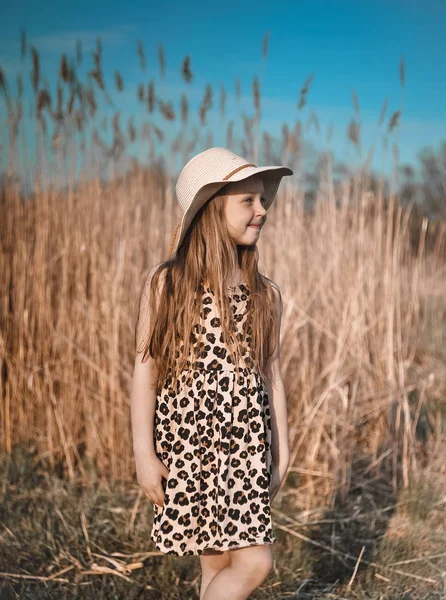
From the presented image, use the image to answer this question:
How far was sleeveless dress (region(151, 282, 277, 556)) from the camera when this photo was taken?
1534 millimetres

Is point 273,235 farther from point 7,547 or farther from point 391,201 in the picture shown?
point 7,547

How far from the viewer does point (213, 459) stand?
1.55 m

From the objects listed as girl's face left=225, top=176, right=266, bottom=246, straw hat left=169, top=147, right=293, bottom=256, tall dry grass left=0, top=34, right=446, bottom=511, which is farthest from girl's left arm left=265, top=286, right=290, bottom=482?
tall dry grass left=0, top=34, right=446, bottom=511

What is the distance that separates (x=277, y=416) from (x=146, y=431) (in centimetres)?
34

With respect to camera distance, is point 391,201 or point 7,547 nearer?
point 7,547

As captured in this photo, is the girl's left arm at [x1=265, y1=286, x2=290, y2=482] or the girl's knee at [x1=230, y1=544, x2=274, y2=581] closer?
the girl's knee at [x1=230, y1=544, x2=274, y2=581]

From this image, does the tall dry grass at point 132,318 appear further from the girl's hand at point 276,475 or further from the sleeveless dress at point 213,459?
the sleeveless dress at point 213,459

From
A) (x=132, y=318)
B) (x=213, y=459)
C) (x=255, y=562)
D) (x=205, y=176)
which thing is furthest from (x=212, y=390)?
(x=132, y=318)

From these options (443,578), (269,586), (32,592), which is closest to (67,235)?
(32,592)

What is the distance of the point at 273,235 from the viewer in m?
3.23

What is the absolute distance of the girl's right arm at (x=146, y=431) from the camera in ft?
5.13

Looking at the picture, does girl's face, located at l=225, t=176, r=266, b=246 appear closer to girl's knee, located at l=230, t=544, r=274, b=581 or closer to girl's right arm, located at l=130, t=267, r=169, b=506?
girl's right arm, located at l=130, t=267, r=169, b=506

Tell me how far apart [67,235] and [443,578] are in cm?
208

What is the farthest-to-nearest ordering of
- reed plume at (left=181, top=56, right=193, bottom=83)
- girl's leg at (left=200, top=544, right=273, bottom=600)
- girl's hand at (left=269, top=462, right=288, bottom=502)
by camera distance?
reed plume at (left=181, top=56, right=193, bottom=83), girl's hand at (left=269, top=462, right=288, bottom=502), girl's leg at (left=200, top=544, right=273, bottom=600)
